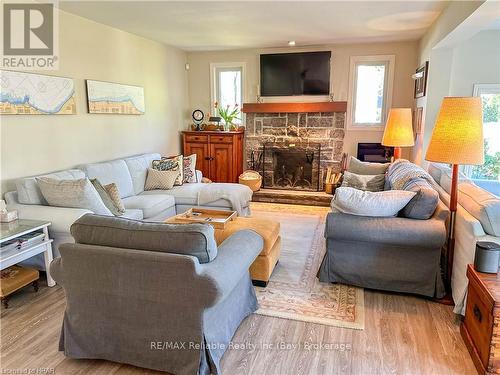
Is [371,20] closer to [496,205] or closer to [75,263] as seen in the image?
[496,205]

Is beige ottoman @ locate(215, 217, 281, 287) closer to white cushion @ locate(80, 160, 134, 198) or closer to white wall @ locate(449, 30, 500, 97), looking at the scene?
white cushion @ locate(80, 160, 134, 198)

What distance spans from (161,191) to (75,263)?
9.11 feet

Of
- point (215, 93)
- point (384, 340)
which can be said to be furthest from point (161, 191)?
point (384, 340)

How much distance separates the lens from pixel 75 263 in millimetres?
1953

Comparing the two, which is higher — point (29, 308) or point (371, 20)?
point (371, 20)

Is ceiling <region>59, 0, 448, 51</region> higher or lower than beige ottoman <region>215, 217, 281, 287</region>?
higher

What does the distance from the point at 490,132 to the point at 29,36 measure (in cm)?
590

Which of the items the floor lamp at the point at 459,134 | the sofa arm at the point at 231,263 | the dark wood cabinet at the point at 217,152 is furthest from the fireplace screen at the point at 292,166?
the sofa arm at the point at 231,263

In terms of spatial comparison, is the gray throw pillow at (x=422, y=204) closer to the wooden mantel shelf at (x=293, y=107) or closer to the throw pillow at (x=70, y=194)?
the throw pillow at (x=70, y=194)

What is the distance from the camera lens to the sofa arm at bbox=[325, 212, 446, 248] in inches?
106

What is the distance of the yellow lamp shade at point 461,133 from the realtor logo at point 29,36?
379cm

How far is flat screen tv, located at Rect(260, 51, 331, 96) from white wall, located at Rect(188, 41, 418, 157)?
0.42 feet

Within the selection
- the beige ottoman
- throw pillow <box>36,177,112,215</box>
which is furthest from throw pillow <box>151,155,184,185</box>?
the beige ottoman

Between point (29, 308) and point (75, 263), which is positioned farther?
point (29, 308)
